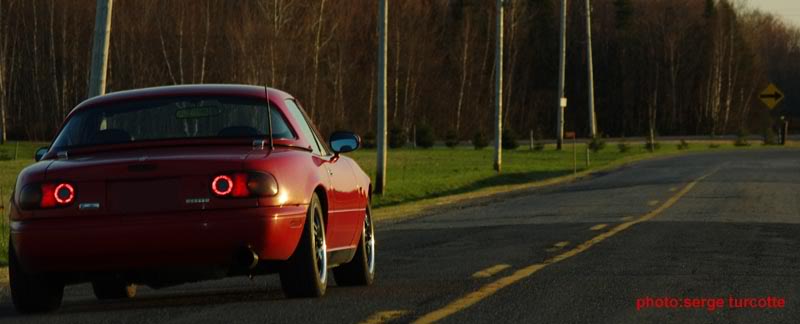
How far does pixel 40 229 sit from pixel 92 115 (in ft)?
5.38

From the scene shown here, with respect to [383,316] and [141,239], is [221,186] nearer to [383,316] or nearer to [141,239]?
[141,239]

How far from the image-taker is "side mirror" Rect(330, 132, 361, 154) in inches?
448

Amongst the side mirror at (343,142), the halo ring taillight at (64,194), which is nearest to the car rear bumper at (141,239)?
the halo ring taillight at (64,194)

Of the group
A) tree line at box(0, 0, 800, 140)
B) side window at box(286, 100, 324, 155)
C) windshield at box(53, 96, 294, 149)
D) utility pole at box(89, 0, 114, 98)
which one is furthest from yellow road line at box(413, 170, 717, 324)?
tree line at box(0, 0, 800, 140)

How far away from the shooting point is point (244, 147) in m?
10.0

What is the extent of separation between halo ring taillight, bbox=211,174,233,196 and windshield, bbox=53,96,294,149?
3.30 feet

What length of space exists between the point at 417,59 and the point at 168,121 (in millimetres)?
85092

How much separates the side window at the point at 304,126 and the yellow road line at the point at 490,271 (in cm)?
175

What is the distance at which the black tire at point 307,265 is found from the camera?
386 inches

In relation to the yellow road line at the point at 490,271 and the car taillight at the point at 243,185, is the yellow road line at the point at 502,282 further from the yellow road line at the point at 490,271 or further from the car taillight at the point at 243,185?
the car taillight at the point at 243,185

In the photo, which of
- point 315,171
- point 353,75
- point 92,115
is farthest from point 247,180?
Answer: point 353,75

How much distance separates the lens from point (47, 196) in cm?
Answer: 923

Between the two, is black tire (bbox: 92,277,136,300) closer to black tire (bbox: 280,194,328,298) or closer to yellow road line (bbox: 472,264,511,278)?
black tire (bbox: 280,194,328,298)

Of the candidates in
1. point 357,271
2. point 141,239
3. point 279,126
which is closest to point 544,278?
point 357,271
